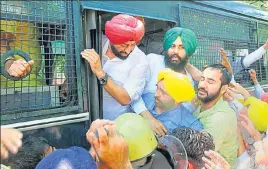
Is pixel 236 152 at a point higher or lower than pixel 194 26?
lower

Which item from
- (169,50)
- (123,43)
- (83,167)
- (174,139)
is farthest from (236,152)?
(83,167)

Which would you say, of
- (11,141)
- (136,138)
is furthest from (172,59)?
(11,141)

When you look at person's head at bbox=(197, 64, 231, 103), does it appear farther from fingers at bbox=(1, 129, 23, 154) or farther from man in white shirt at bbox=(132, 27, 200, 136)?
fingers at bbox=(1, 129, 23, 154)

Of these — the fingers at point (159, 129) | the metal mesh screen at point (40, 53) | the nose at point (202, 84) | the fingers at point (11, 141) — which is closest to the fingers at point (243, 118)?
the nose at point (202, 84)

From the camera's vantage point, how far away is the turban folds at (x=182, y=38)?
6.40 feet

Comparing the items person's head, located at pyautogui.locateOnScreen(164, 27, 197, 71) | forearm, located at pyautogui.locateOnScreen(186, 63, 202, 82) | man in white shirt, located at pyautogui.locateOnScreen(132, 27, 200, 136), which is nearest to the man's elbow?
man in white shirt, located at pyautogui.locateOnScreen(132, 27, 200, 136)

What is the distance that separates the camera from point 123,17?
5.57 ft

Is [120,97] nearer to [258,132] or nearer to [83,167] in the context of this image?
[83,167]

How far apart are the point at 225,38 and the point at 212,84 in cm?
40

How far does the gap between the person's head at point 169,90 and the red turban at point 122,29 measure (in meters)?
0.30

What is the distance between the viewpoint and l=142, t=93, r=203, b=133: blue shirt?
1.89 m

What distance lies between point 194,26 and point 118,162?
111cm

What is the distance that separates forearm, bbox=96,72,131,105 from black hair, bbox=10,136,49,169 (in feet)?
1.34

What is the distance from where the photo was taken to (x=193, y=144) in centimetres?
186
